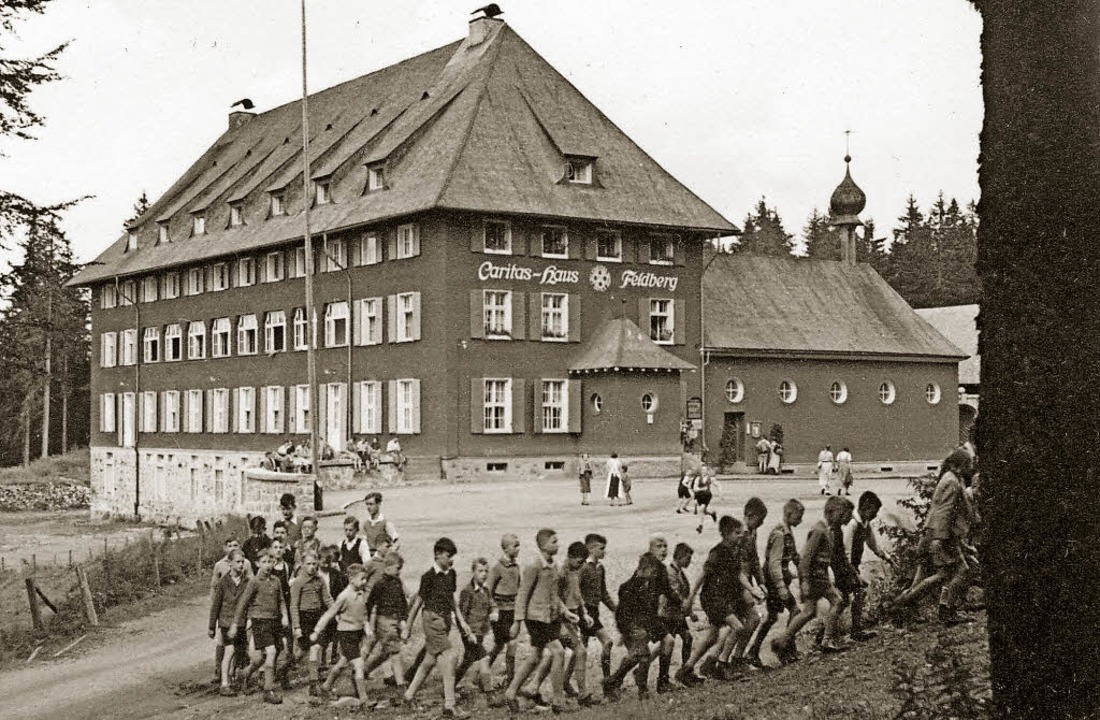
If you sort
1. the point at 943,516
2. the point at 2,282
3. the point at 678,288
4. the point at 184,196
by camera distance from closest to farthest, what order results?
1. the point at 943,516
2. the point at 2,282
3. the point at 678,288
4. the point at 184,196

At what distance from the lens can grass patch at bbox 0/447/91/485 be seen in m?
73.4

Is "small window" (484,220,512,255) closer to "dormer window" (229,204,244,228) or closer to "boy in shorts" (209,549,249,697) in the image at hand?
"dormer window" (229,204,244,228)

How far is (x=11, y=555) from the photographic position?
1746 inches

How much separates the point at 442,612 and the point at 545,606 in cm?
112

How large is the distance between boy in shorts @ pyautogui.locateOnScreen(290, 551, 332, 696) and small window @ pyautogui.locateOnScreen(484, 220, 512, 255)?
29.4 m

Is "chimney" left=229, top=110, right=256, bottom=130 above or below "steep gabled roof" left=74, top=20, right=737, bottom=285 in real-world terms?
above

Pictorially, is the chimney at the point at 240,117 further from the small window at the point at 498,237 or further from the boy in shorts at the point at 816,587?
the boy in shorts at the point at 816,587

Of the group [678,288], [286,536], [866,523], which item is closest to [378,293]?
[678,288]

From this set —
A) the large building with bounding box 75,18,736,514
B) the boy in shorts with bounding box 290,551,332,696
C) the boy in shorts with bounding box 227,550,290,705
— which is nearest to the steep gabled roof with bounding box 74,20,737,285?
the large building with bounding box 75,18,736,514

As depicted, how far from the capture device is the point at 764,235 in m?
119

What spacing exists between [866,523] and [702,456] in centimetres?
3219

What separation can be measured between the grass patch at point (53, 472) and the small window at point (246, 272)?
952 inches

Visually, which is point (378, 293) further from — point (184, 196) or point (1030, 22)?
point (1030, 22)

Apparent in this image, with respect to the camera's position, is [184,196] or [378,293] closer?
[378,293]
